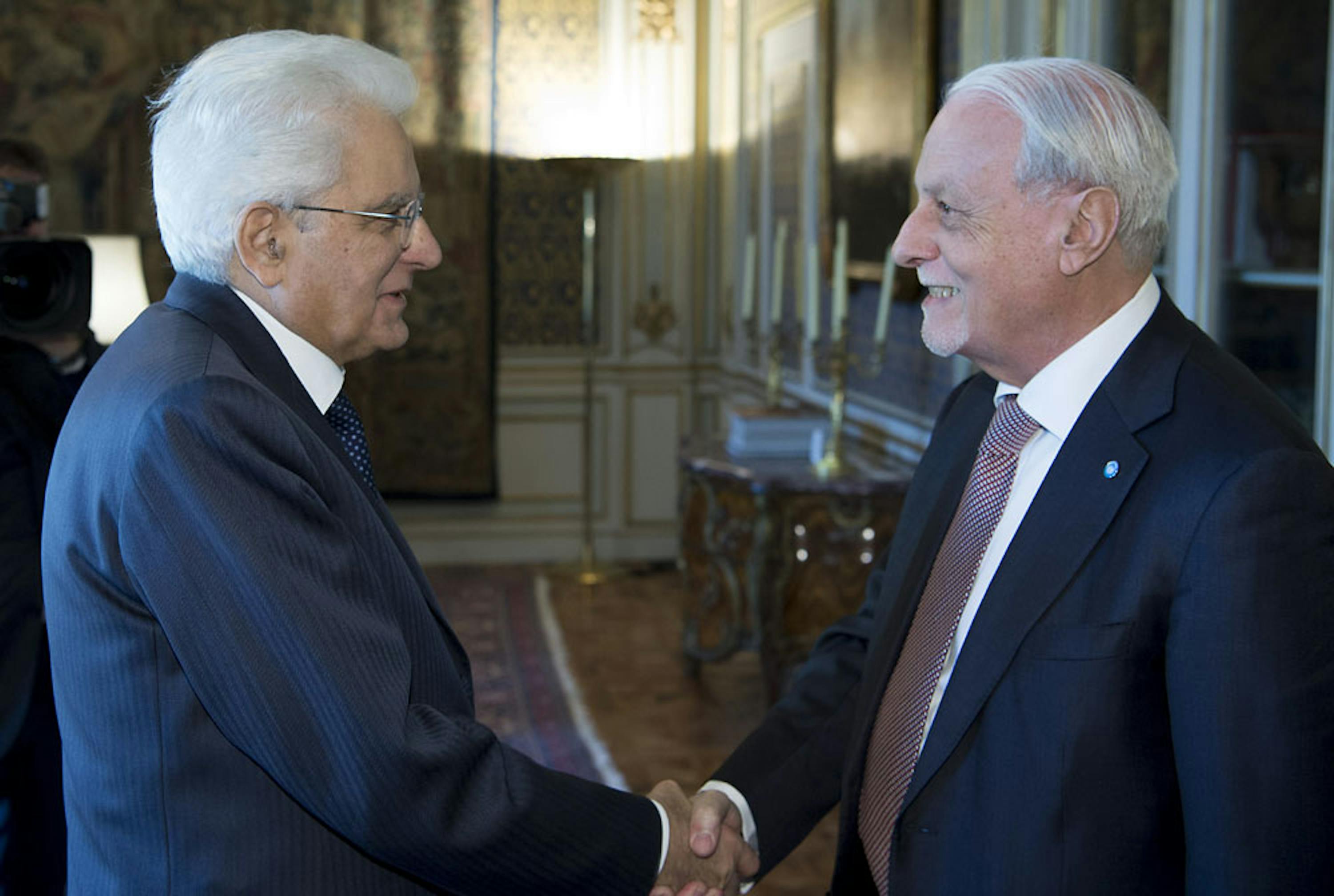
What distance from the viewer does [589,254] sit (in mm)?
6992

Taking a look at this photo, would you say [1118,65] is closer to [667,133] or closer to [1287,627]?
[1287,627]

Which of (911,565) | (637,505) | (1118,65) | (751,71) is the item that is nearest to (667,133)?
(751,71)

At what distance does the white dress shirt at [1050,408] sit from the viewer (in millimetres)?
1512

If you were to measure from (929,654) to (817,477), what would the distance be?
8.57 feet

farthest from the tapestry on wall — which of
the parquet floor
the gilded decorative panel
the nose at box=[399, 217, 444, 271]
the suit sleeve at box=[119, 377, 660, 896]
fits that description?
the suit sleeve at box=[119, 377, 660, 896]

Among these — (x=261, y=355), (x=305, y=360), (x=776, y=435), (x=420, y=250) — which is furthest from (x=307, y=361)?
(x=776, y=435)

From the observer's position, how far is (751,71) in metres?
6.56

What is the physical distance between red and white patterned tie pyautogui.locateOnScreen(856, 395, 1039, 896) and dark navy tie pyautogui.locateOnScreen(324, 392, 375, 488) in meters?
0.64

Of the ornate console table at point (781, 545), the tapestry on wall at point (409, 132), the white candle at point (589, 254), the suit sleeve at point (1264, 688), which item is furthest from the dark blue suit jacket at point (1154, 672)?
the tapestry on wall at point (409, 132)

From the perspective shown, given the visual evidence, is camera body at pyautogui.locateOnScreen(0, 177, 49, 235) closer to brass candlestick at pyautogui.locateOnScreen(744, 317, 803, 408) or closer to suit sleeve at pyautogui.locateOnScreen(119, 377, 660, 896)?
suit sleeve at pyautogui.locateOnScreen(119, 377, 660, 896)

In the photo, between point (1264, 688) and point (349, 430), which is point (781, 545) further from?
point (1264, 688)

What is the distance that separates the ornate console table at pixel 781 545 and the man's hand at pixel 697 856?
2.31m

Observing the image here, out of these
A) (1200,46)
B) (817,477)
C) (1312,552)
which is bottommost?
(817,477)

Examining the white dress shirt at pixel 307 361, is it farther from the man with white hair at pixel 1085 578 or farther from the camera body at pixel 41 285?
the camera body at pixel 41 285
